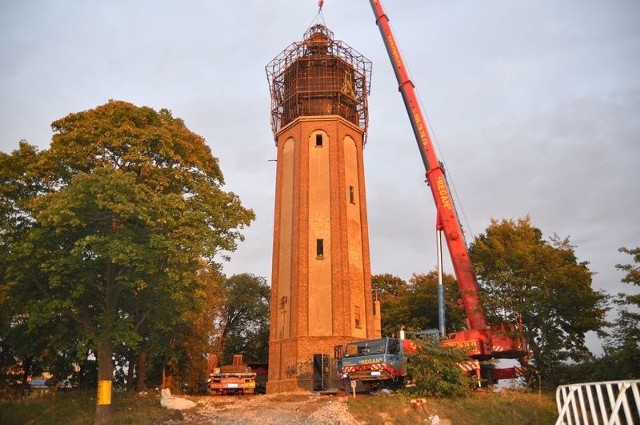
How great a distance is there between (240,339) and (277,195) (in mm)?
23062

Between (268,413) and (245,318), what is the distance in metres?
38.4

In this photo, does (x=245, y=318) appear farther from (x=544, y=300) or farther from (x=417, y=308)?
(x=544, y=300)

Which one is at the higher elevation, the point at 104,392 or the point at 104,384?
the point at 104,384

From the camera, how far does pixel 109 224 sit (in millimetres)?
19188

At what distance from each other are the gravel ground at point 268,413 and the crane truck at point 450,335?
2.66 m

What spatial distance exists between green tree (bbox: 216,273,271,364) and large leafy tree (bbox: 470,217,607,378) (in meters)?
29.3

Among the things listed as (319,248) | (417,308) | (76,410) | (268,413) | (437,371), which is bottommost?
(76,410)

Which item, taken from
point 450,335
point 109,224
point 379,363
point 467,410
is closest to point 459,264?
point 450,335

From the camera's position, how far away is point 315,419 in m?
16.0

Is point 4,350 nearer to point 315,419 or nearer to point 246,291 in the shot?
point 315,419

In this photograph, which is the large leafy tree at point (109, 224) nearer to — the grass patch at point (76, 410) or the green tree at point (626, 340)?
the grass patch at point (76, 410)

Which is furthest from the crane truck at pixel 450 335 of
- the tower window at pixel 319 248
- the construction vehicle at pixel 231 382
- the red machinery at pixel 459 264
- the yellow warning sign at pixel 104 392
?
the yellow warning sign at pixel 104 392

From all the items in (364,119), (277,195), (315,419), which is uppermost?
(364,119)

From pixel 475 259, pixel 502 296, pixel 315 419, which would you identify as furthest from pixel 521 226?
pixel 315 419
